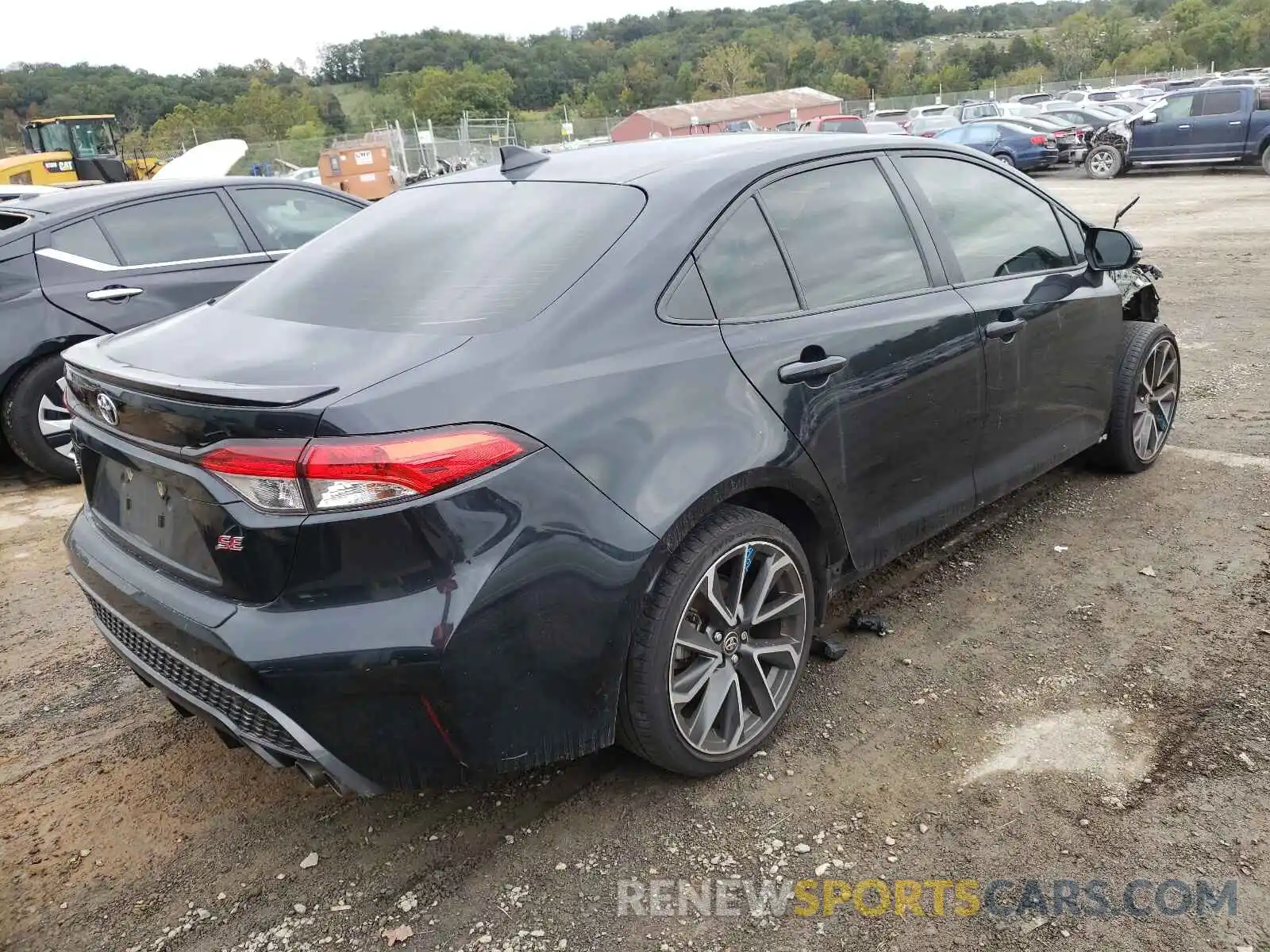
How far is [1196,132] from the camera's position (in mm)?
19547

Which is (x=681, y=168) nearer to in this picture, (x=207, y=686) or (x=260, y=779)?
(x=207, y=686)

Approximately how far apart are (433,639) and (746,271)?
1.37 meters

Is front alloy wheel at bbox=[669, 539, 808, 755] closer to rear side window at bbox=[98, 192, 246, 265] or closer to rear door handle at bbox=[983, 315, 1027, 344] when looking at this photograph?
rear door handle at bbox=[983, 315, 1027, 344]

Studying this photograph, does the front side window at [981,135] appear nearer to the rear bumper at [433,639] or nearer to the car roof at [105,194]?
the car roof at [105,194]

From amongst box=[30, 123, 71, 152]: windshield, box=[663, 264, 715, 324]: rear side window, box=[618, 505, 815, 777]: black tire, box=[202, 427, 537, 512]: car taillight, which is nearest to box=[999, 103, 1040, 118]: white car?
box=[30, 123, 71, 152]: windshield

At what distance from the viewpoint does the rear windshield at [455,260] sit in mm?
2371

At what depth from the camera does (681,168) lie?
2764 millimetres

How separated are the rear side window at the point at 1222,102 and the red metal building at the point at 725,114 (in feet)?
96.3

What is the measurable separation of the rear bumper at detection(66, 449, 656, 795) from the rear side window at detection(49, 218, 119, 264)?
405cm

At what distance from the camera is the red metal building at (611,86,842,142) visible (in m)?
52.1

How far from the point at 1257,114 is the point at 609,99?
298 ft

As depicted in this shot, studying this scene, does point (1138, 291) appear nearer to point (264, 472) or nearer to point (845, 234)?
point (845, 234)

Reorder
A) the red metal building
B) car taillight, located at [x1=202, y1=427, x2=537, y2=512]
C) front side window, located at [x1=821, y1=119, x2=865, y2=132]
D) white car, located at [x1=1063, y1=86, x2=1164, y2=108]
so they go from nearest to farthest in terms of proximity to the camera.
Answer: car taillight, located at [x1=202, y1=427, x2=537, y2=512]
front side window, located at [x1=821, y1=119, x2=865, y2=132]
white car, located at [x1=1063, y1=86, x2=1164, y2=108]
the red metal building

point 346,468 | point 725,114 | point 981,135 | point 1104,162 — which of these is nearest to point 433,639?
point 346,468
